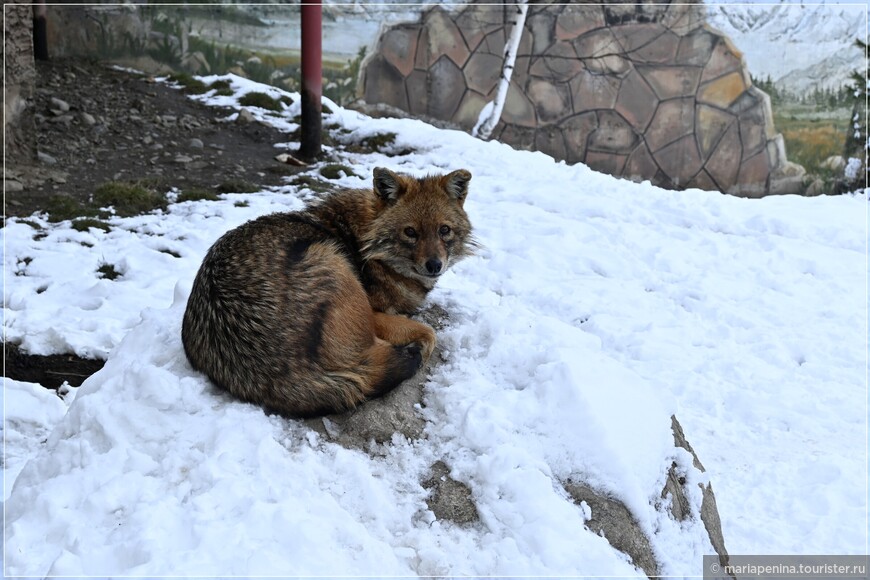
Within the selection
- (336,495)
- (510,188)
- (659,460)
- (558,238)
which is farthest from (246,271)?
(510,188)

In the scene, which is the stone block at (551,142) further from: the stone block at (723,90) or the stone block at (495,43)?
the stone block at (723,90)

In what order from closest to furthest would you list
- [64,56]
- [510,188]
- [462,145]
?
[510,188] → [462,145] → [64,56]

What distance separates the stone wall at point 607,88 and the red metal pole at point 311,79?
11.1 ft

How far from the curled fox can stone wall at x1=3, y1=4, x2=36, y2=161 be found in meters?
5.40

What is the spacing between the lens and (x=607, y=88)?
1322 cm

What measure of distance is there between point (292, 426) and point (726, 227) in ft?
23.7

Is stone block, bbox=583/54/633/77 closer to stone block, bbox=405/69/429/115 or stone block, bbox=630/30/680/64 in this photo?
stone block, bbox=630/30/680/64

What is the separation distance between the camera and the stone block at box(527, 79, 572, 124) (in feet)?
43.5

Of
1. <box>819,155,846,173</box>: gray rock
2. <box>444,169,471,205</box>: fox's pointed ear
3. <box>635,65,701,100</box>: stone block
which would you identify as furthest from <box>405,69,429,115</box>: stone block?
<box>444,169,471,205</box>: fox's pointed ear

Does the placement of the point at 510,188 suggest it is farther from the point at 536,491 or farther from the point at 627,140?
the point at 536,491

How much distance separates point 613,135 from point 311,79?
19.9 ft

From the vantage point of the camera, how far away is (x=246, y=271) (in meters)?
3.61

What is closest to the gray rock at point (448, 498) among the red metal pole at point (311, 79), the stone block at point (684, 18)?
the red metal pole at point (311, 79)

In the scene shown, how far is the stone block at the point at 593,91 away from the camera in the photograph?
43.3 ft
